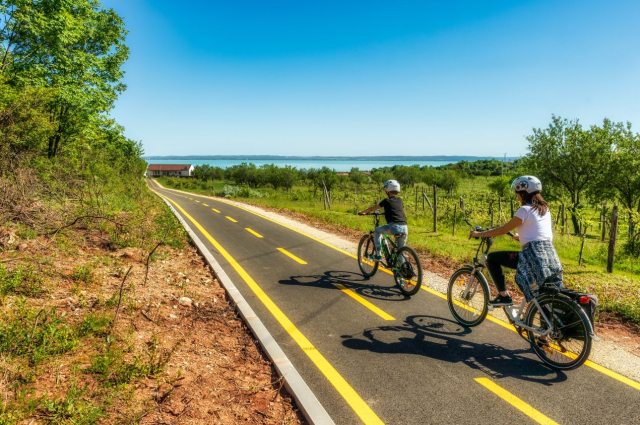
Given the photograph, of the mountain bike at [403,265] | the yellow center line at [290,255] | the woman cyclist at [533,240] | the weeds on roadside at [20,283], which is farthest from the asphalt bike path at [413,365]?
the weeds on roadside at [20,283]

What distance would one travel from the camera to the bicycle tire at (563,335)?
11.9 feet

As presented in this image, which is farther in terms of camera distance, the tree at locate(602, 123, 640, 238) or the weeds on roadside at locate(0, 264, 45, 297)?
the tree at locate(602, 123, 640, 238)

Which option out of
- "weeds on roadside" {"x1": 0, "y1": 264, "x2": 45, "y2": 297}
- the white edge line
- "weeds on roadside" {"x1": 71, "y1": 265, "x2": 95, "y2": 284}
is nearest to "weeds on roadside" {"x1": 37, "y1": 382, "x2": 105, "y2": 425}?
the white edge line

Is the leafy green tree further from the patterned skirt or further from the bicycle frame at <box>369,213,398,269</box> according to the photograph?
the patterned skirt

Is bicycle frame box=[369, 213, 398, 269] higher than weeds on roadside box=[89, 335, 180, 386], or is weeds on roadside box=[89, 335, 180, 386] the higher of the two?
bicycle frame box=[369, 213, 398, 269]

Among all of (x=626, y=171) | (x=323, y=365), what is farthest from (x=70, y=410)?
(x=626, y=171)

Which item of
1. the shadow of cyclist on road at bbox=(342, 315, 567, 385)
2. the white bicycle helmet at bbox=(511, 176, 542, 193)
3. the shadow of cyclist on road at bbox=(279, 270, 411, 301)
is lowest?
the shadow of cyclist on road at bbox=(279, 270, 411, 301)

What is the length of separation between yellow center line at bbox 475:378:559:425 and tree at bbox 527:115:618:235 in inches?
1135

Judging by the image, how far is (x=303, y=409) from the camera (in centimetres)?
310

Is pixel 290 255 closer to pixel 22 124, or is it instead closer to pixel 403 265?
pixel 403 265

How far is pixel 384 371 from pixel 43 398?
3.20m

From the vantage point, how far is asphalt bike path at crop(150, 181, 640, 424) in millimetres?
3113

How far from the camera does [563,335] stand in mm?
3795

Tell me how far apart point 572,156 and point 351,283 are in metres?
30.5
